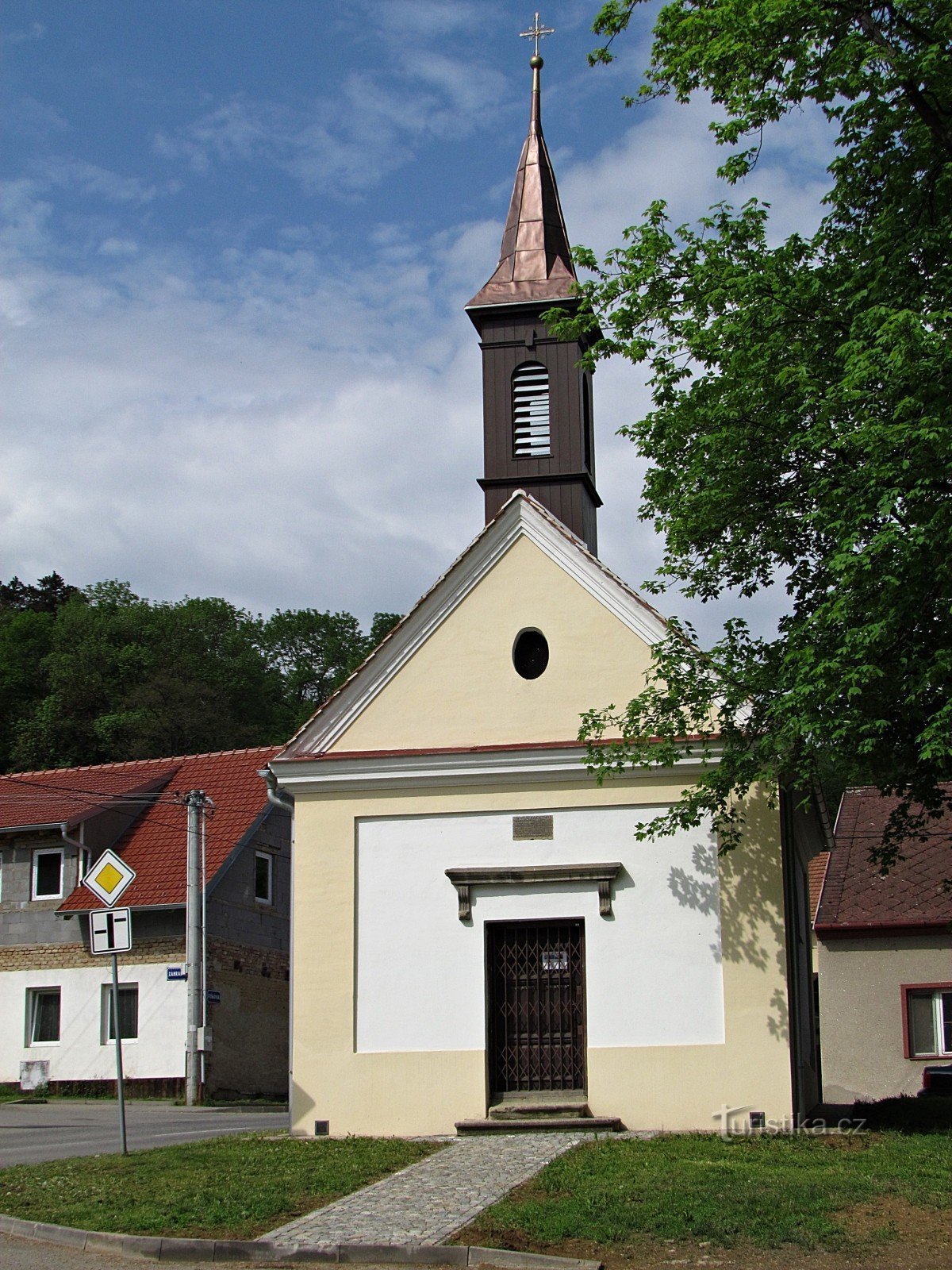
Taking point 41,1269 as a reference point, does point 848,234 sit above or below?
above

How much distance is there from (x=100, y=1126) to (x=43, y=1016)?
10.9 metres

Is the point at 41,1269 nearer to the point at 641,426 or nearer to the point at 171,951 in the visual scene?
the point at 641,426

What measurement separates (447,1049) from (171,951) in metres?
15.0

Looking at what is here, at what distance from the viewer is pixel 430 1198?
10.3 meters

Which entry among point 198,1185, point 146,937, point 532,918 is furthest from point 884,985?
point 198,1185

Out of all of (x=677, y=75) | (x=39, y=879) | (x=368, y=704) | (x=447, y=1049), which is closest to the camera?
(x=677, y=75)

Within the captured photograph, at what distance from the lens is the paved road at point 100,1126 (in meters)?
15.1

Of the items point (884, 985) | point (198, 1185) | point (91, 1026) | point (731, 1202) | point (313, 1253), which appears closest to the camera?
point (313, 1253)

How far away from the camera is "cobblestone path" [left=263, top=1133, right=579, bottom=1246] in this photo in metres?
8.91

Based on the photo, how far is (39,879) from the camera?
31297 mm

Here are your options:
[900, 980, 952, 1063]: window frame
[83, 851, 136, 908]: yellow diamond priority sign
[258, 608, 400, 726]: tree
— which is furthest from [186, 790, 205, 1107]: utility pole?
[258, 608, 400, 726]: tree

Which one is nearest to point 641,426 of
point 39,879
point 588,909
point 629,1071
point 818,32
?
point 818,32

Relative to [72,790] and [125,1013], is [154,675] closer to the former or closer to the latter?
[72,790]

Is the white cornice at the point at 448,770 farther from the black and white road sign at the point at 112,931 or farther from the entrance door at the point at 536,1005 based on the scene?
the black and white road sign at the point at 112,931
